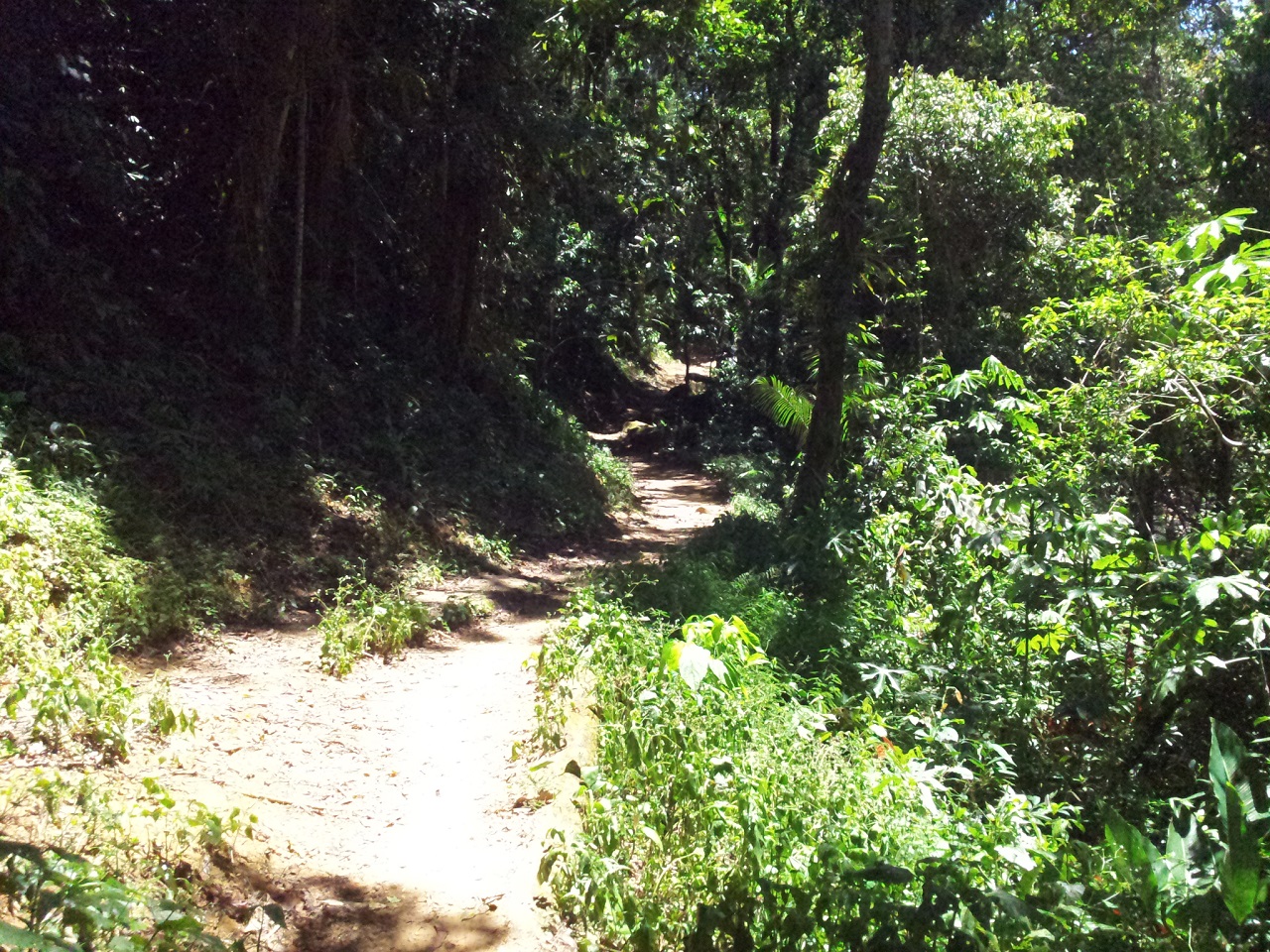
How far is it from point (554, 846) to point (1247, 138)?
15672 millimetres

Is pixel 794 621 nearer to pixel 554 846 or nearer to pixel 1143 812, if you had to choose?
pixel 1143 812

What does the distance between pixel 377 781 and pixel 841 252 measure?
797 centimetres

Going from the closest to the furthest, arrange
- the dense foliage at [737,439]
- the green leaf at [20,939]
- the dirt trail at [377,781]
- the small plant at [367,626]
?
the green leaf at [20,939] → the dense foliage at [737,439] → the dirt trail at [377,781] → the small plant at [367,626]

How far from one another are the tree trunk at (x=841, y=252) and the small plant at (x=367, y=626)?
4.51 metres

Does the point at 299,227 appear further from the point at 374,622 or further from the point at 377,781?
the point at 377,781

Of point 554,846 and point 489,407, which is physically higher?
point 489,407

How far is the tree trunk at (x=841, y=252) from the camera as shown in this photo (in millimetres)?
10312

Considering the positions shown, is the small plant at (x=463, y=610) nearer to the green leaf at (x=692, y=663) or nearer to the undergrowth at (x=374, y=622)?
the undergrowth at (x=374, y=622)

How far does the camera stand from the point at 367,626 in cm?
749

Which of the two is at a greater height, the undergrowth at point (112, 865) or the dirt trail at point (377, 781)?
the undergrowth at point (112, 865)

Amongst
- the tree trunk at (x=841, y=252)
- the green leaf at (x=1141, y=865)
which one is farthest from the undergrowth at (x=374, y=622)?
the green leaf at (x=1141, y=865)

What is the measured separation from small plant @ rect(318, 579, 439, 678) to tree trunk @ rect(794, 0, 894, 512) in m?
4.51

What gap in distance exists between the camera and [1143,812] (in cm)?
489

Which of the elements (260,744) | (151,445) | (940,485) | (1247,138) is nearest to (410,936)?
(260,744)
